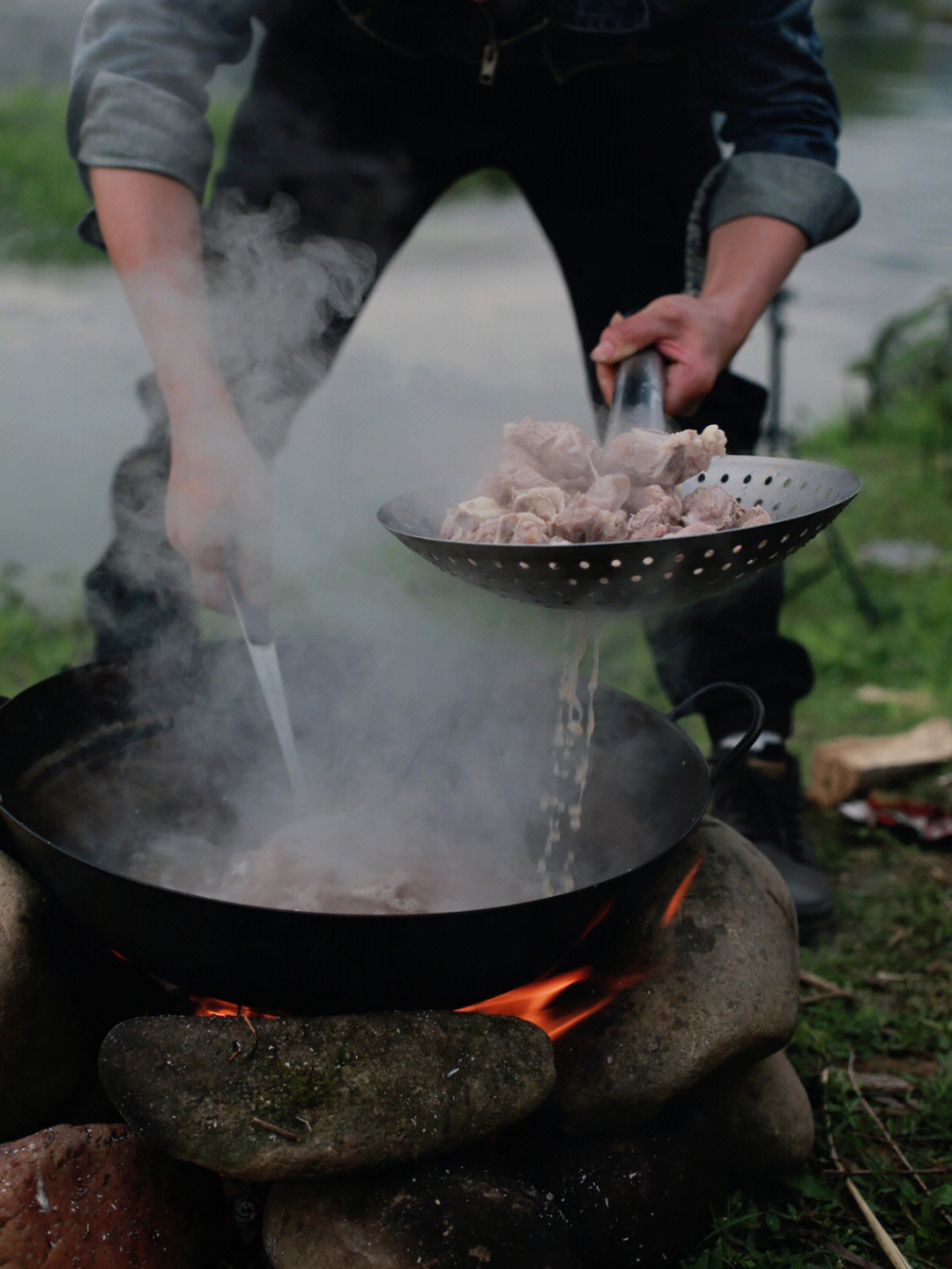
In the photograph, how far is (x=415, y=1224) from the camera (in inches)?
57.2

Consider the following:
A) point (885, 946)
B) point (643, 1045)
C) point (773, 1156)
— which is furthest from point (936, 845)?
point (643, 1045)

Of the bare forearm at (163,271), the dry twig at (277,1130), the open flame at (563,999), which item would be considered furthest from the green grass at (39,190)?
the dry twig at (277,1130)

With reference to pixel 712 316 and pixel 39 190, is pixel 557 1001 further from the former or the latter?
pixel 39 190

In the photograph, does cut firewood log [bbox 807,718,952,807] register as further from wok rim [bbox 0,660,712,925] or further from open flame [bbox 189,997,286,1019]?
open flame [bbox 189,997,286,1019]

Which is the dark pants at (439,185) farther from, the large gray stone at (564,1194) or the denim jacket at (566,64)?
the large gray stone at (564,1194)

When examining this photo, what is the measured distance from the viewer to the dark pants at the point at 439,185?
8.43ft

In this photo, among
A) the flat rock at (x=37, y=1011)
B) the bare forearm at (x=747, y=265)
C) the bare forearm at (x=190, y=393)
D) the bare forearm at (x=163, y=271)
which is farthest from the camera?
the bare forearm at (x=747, y=265)

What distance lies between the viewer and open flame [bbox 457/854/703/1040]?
5.91 feet

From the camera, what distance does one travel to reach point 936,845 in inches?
122

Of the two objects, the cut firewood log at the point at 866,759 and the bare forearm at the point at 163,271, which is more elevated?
the bare forearm at the point at 163,271

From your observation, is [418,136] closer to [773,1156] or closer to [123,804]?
[123,804]

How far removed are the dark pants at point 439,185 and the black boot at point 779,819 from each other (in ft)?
0.48

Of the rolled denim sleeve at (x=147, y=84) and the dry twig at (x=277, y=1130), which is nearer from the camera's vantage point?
the dry twig at (x=277, y=1130)

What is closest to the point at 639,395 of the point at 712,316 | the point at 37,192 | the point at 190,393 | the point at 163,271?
the point at 712,316
